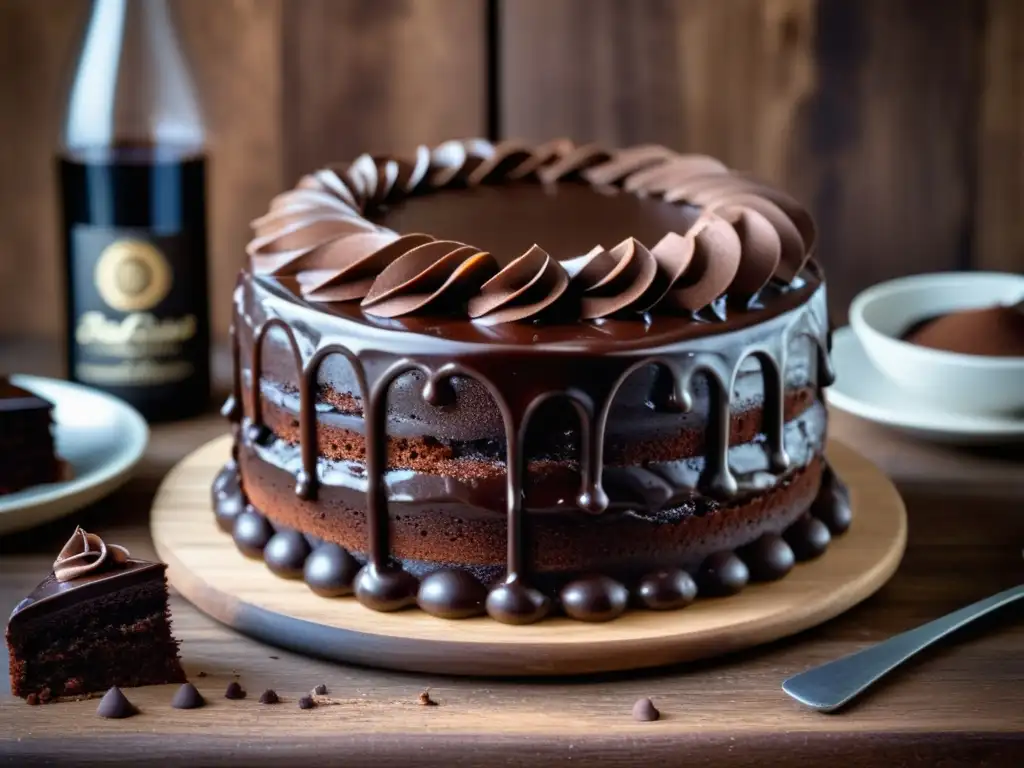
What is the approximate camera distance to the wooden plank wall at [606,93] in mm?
2377

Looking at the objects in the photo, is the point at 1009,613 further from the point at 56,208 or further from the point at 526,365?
the point at 56,208

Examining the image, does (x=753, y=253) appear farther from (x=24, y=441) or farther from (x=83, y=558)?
(x=24, y=441)

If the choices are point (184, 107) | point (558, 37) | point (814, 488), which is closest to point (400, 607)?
point (814, 488)

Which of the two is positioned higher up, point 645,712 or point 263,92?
point 263,92

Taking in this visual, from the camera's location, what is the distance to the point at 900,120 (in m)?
2.44

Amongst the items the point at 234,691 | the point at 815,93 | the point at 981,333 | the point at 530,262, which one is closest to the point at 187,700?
the point at 234,691

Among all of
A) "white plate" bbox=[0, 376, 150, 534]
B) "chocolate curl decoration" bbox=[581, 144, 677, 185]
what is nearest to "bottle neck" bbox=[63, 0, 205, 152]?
"white plate" bbox=[0, 376, 150, 534]

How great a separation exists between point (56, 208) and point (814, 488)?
1443mm

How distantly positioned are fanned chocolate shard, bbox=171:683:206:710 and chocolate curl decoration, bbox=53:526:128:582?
15 cm

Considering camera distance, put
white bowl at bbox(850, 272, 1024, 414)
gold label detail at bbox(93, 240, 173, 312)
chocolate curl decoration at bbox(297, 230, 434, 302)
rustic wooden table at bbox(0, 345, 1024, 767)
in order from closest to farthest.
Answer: rustic wooden table at bbox(0, 345, 1024, 767) < chocolate curl decoration at bbox(297, 230, 434, 302) < white bowl at bbox(850, 272, 1024, 414) < gold label detail at bbox(93, 240, 173, 312)

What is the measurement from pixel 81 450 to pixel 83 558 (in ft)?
1.74

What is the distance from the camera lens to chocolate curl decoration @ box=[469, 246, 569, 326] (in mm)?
1419

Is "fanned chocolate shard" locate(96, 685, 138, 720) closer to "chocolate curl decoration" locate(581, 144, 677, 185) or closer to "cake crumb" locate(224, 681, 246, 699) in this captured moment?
"cake crumb" locate(224, 681, 246, 699)

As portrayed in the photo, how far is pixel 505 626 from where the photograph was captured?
55.7 inches
